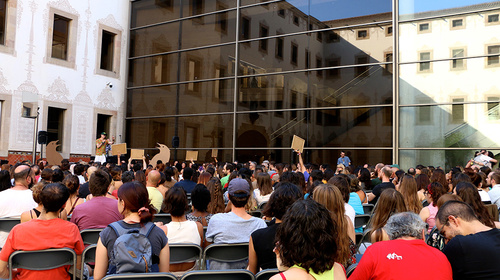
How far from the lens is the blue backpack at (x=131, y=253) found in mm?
2840

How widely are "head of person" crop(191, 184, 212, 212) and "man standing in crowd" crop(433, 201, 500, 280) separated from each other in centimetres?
278

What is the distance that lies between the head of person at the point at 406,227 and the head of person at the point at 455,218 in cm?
31

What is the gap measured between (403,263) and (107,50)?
22.9 meters

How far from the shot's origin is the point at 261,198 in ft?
23.8

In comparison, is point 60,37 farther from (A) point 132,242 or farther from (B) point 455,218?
(B) point 455,218

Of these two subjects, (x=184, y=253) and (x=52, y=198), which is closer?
(x=52, y=198)

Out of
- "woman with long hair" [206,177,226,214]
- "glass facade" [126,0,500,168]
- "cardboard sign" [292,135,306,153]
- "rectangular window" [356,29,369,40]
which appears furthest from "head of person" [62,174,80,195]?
"rectangular window" [356,29,369,40]

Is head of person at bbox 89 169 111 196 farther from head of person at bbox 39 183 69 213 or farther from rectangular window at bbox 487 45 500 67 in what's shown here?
rectangular window at bbox 487 45 500 67

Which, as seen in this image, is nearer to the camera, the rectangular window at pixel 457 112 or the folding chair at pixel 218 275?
the folding chair at pixel 218 275

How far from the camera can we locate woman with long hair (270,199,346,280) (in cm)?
224

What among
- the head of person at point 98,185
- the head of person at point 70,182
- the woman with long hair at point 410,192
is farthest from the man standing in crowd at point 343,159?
the head of person at point 98,185

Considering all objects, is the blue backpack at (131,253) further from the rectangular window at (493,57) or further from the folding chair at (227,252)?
the rectangular window at (493,57)

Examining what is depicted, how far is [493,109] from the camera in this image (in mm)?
14828

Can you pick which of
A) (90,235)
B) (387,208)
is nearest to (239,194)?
(387,208)
